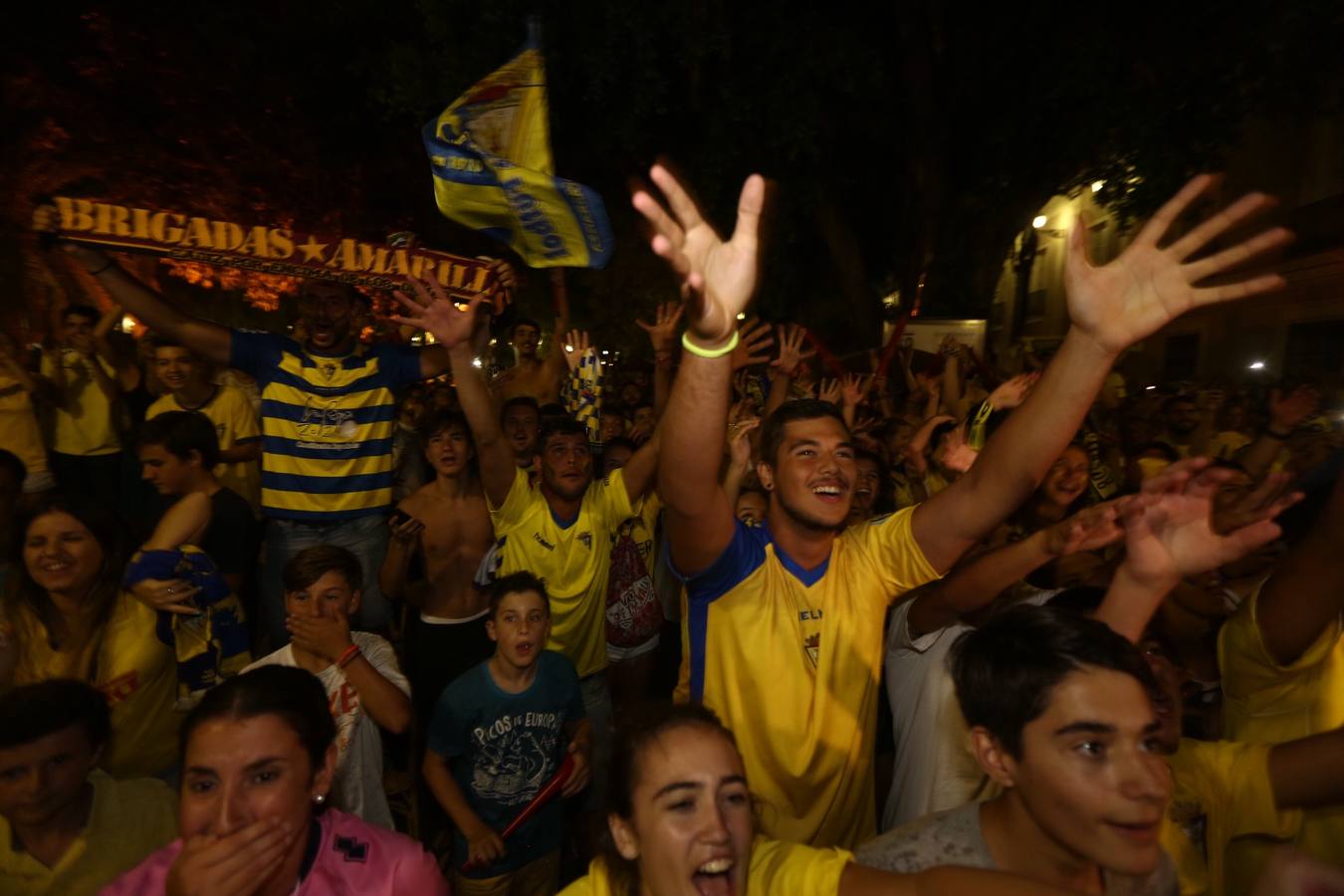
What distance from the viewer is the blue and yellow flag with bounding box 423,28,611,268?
397 centimetres

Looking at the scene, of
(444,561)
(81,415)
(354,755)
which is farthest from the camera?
(81,415)

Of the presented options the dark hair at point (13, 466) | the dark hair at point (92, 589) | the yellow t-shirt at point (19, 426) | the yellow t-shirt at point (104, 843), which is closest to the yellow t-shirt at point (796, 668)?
the yellow t-shirt at point (104, 843)

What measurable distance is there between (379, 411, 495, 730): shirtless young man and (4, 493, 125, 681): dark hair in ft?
4.71

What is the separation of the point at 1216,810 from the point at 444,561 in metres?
3.86

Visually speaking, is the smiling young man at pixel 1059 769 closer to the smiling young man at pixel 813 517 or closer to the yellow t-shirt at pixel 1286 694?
the smiling young man at pixel 813 517

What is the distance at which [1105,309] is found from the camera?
7.17 ft

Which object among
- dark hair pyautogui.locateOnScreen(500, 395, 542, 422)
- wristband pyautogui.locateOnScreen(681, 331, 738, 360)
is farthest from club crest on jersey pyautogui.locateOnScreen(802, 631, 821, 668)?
dark hair pyautogui.locateOnScreen(500, 395, 542, 422)

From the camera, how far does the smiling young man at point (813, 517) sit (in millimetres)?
2119

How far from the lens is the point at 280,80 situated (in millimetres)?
17453

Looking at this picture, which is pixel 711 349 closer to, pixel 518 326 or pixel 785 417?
pixel 785 417

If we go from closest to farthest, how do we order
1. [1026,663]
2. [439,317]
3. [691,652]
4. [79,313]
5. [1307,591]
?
[1026,663]
[1307,591]
[691,652]
[439,317]
[79,313]

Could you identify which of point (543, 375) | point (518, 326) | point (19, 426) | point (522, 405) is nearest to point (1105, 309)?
point (522, 405)

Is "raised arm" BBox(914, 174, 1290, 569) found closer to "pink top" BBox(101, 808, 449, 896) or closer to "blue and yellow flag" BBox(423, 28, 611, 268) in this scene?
"pink top" BBox(101, 808, 449, 896)

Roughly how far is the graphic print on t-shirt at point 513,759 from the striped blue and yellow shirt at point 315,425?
5.92 ft
